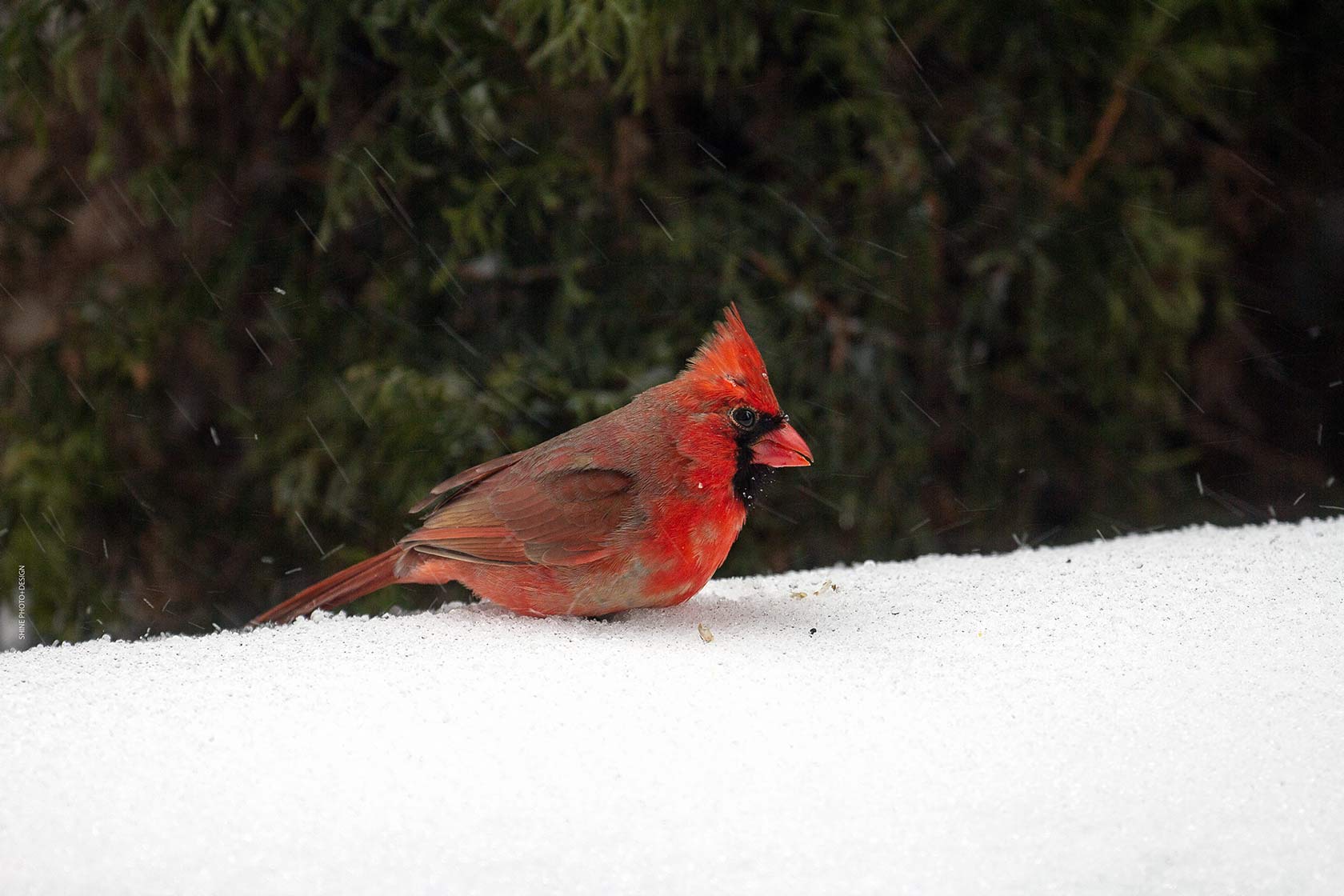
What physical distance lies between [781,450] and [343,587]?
955 mm

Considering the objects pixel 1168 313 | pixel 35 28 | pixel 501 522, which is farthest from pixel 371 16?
pixel 1168 313

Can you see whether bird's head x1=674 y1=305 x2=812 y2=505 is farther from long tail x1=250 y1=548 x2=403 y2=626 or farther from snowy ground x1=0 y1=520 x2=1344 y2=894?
long tail x1=250 y1=548 x2=403 y2=626

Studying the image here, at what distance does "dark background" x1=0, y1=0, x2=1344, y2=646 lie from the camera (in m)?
3.29

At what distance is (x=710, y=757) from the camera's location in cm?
155

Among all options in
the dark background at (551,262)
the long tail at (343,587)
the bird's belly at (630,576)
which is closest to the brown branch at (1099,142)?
the dark background at (551,262)

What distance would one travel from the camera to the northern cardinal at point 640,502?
215 centimetres

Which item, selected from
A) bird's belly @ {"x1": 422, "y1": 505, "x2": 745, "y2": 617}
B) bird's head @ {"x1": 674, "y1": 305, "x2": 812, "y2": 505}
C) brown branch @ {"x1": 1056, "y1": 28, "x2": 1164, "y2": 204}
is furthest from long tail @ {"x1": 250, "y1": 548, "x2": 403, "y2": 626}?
brown branch @ {"x1": 1056, "y1": 28, "x2": 1164, "y2": 204}

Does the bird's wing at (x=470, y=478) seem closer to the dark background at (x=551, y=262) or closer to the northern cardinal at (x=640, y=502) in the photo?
the northern cardinal at (x=640, y=502)

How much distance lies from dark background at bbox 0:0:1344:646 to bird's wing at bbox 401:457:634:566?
0.84 meters

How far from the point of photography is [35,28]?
3.24m

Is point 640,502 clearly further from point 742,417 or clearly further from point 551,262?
point 551,262

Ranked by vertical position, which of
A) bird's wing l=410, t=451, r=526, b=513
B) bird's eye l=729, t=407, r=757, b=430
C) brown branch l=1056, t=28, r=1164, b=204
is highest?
bird's eye l=729, t=407, r=757, b=430

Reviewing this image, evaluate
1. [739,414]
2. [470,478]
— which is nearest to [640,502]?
[739,414]

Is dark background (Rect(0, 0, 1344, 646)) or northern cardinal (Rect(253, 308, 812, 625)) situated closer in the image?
northern cardinal (Rect(253, 308, 812, 625))
